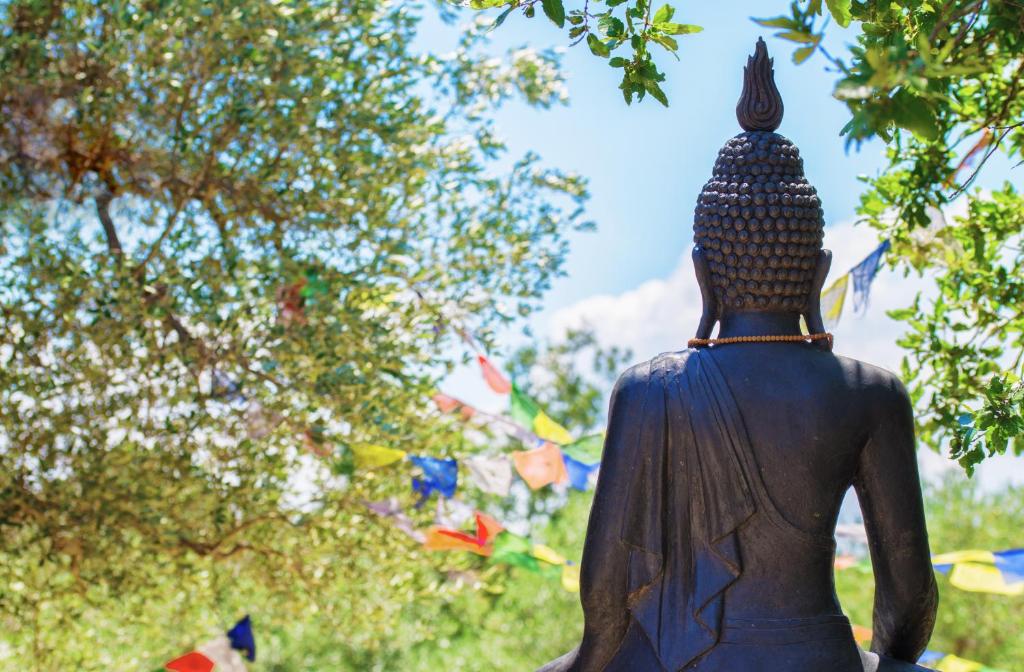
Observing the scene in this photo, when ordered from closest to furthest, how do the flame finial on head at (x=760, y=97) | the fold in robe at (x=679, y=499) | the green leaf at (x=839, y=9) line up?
the green leaf at (x=839, y=9), the fold in robe at (x=679, y=499), the flame finial on head at (x=760, y=97)

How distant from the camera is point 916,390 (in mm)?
5680

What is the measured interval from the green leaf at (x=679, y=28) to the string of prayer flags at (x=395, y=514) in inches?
161

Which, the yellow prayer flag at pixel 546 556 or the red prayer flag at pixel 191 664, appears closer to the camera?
the red prayer flag at pixel 191 664

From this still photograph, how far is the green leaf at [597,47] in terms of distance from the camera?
145 inches

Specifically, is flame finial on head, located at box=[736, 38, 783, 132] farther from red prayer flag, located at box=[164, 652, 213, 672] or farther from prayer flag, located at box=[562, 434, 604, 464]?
red prayer flag, located at box=[164, 652, 213, 672]

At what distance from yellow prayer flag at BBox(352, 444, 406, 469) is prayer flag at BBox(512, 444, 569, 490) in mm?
627

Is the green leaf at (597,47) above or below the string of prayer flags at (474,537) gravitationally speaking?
above

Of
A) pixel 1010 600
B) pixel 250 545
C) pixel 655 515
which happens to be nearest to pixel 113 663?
pixel 250 545

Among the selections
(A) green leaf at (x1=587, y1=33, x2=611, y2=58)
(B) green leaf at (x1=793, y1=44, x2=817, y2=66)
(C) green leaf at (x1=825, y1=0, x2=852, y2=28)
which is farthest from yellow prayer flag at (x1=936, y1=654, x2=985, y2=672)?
(B) green leaf at (x1=793, y1=44, x2=817, y2=66)

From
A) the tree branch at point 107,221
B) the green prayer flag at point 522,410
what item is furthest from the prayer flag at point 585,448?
the tree branch at point 107,221

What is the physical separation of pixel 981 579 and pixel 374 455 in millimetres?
2995

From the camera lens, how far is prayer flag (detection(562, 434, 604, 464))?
6.80m

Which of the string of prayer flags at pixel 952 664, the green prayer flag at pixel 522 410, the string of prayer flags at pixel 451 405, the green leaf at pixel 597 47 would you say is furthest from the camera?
the string of prayer flags at pixel 451 405

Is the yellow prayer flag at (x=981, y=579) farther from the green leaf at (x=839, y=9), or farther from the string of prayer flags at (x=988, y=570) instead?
the green leaf at (x=839, y=9)
